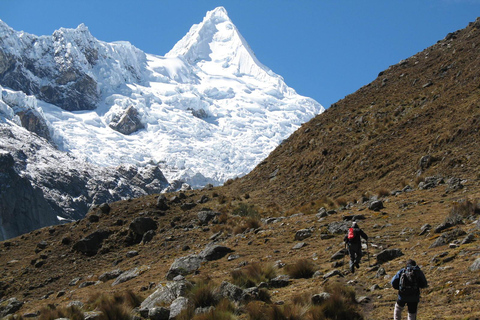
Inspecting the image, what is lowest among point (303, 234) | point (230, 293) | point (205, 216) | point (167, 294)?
point (230, 293)

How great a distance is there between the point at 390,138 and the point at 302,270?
53.3ft

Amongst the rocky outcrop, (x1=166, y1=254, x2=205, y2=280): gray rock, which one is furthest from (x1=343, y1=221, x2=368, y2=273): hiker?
the rocky outcrop

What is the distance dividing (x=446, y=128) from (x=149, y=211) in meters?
16.1

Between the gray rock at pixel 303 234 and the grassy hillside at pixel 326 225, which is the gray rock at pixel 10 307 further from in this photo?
the gray rock at pixel 303 234

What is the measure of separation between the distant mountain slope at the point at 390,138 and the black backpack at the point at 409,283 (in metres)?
11.6

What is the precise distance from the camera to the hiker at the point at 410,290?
27.9ft

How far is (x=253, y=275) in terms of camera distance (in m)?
12.5

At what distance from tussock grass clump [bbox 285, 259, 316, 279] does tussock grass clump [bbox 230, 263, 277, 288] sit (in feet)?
1.51

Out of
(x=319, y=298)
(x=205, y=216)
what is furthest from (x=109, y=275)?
(x=319, y=298)

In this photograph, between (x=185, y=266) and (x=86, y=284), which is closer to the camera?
(x=185, y=266)

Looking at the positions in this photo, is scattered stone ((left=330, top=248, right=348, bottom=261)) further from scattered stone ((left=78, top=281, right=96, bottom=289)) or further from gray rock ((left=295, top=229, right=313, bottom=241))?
scattered stone ((left=78, top=281, right=96, bottom=289))

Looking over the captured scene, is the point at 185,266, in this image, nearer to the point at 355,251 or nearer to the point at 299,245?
the point at 299,245

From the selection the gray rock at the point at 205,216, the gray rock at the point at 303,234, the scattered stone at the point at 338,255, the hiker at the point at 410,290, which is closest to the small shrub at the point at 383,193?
the gray rock at the point at 303,234

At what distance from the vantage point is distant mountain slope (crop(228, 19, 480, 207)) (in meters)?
22.6
